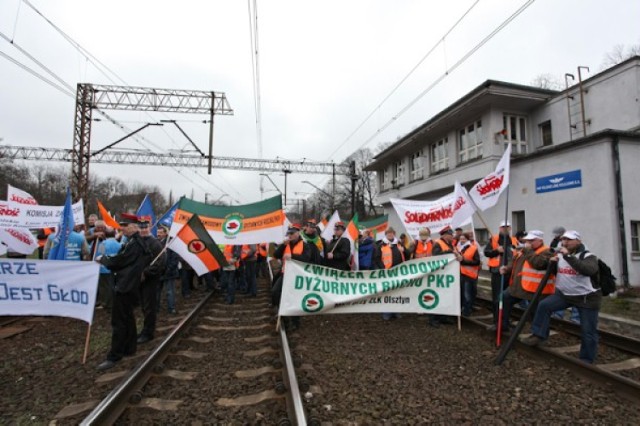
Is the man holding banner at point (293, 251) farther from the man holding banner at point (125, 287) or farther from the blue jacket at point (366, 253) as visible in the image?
the man holding banner at point (125, 287)

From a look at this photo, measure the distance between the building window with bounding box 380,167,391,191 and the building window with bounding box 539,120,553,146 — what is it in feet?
44.8

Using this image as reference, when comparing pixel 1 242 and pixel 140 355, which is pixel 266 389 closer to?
pixel 140 355

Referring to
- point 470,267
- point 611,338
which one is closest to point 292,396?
point 470,267

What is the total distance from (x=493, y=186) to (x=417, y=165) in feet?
66.2

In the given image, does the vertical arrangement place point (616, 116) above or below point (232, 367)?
above

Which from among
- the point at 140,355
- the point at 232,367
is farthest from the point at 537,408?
the point at 140,355

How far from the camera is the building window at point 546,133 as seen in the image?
61.9 ft

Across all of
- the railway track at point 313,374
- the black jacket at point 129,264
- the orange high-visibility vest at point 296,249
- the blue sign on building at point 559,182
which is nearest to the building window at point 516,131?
the blue sign on building at point 559,182

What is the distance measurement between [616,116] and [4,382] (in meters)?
21.5

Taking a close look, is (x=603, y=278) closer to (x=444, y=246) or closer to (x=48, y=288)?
(x=444, y=246)

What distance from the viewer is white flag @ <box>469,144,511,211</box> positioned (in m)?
6.53

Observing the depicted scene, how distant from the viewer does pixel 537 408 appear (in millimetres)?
3932

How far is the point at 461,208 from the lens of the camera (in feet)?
26.0

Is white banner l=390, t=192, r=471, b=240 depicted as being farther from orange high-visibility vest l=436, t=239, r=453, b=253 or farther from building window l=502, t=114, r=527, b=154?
building window l=502, t=114, r=527, b=154
